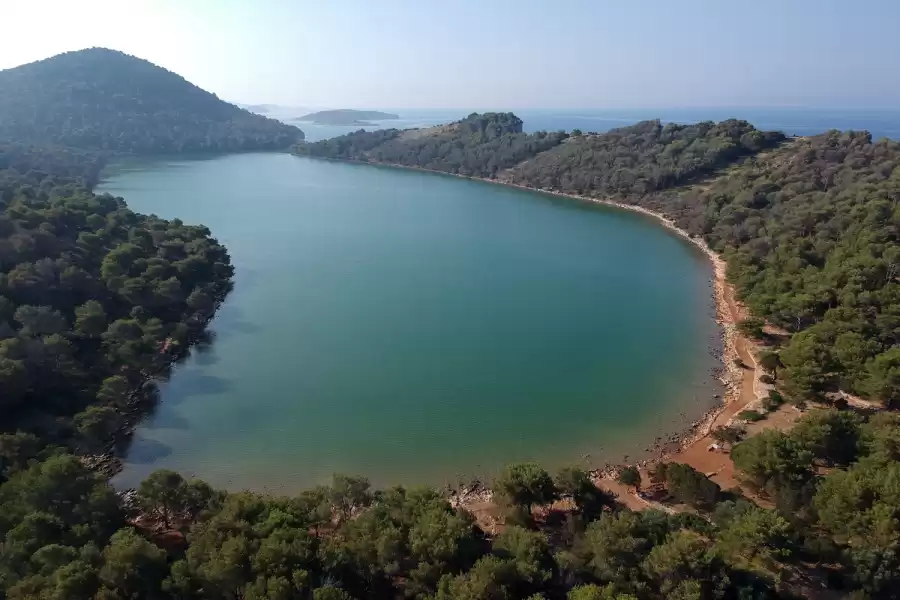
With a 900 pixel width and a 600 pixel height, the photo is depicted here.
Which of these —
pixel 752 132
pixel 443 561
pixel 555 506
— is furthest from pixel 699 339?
pixel 752 132

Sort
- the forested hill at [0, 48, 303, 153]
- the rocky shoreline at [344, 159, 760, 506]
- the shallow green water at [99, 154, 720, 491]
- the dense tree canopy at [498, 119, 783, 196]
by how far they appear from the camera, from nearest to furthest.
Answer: the rocky shoreline at [344, 159, 760, 506]
the shallow green water at [99, 154, 720, 491]
the dense tree canopy at [498, 119, 783, 196]
the forested hill at [0, 48, 303, 153]

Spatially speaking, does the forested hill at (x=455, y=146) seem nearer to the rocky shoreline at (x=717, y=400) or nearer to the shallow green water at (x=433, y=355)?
the shallow green water at (x=433, y=355)

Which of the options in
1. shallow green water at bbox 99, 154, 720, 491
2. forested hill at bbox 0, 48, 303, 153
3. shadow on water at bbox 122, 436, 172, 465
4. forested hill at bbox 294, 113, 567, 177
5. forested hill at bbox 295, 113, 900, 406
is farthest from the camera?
forested hill at bbox 0, 48, 303, 153

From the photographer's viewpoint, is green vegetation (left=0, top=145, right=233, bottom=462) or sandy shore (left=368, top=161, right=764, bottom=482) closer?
sandy shore (left=368, top=161, right=764, bottom=482)

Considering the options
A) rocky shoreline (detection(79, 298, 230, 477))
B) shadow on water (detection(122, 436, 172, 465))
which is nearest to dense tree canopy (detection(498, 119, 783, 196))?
A: rocky shoreline (detection(79, 298, 230, 477))

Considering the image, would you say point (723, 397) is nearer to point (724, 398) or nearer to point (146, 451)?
point (724, 398)

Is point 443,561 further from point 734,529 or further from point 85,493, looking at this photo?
point 85,493

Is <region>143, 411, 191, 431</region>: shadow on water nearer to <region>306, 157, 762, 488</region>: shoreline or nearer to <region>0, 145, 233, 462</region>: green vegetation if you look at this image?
<region>0, 145, 233, 462</region>: green vegetation

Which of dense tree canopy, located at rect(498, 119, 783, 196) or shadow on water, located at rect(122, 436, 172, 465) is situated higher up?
dense tree canopy, located at rect(498, 119, 783, 196)
